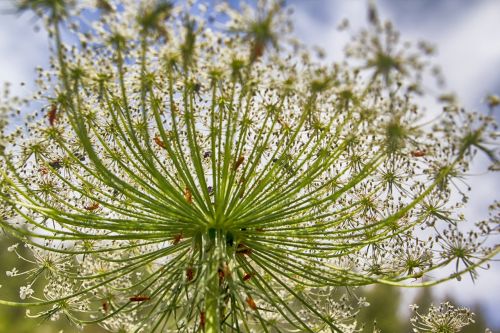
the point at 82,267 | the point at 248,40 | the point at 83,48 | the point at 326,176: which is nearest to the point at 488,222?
the point at 326,176

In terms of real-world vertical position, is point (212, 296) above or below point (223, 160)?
below

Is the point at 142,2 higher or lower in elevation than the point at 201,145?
higher

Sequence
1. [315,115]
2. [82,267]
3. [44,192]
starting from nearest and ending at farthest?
1. [315,115]
2. [44,192]
3. [82,267]

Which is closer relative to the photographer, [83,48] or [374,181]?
[83,48]

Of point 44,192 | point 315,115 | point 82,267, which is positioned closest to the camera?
point 315,115

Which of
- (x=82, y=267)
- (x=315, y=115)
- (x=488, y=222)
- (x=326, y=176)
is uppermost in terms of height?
(x=315, y=115)

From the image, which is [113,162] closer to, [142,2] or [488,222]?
[142,2]
